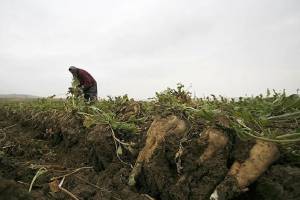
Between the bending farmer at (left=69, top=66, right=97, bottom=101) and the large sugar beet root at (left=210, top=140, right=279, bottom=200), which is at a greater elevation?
the bending farmer at (left=69, top=66, right=97, bottom=101)

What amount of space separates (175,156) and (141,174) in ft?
0.95

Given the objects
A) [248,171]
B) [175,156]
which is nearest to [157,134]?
[175,156]

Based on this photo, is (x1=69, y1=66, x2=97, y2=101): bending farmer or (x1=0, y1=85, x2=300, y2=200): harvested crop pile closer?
(x1=0, y1=85, x2=300, y2=200): harvested crop pile

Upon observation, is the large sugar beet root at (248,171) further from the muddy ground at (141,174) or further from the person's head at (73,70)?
the person's head at (73,70)

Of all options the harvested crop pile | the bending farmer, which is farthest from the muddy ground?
the bending farmer

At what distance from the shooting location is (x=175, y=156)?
1.89 metres

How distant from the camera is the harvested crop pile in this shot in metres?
1.67

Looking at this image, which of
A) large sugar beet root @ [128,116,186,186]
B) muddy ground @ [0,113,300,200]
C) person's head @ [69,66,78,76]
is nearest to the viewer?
muddy ground @ [0,113,300,200]

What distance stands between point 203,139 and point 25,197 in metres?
0.90

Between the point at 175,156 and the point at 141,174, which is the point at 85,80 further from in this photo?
the point at 175,156

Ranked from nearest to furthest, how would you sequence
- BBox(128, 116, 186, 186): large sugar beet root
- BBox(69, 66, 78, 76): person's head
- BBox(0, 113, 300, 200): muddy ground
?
BBox(0, 113, 300, 200): muddy ground, BBox(128, 116, 186, 186): large sugar beet root, BBox(69, 66, 78, 76): person's head

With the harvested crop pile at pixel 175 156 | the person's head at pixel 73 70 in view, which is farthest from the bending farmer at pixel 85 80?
the harvested crop pile at pixel 175 156

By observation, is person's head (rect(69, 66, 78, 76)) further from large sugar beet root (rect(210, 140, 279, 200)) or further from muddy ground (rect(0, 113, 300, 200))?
large sugar beet root (rect(210, 140, 279, 200))

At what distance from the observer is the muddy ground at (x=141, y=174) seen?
1.60 meters
